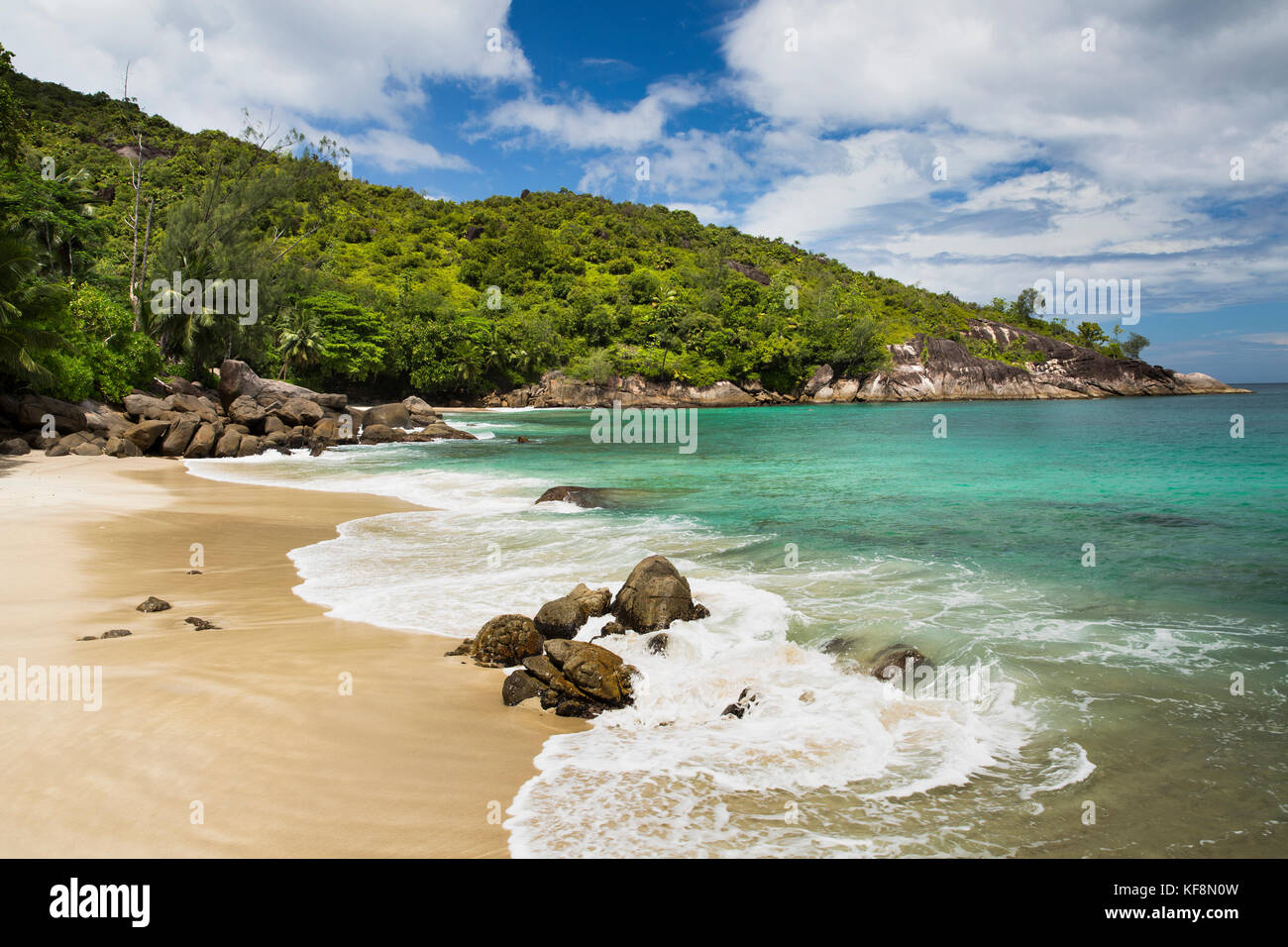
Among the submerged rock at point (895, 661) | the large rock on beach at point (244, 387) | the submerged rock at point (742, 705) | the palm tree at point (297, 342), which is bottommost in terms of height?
the submerged rock at point (742, 705)

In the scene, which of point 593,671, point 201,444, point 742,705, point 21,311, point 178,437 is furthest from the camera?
point 201,444

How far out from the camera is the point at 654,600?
8.56 metres

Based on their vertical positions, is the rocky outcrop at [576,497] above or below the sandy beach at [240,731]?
above

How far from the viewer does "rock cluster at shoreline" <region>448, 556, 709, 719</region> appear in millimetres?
6633

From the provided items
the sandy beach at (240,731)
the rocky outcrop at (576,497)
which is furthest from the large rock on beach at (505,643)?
the rocky outcrop at (576,497)

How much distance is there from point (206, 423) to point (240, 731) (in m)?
26.4

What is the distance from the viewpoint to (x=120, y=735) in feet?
17.4

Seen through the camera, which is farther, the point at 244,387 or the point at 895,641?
the point at 244,387

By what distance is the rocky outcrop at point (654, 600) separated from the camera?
8.43 metres

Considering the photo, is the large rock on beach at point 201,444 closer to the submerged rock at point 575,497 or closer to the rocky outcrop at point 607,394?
the submerged rock at point 575,497

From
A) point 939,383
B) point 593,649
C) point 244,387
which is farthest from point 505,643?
point 939,383

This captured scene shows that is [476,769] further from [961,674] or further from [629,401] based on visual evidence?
[629,401]

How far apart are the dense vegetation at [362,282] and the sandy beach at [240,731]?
680 inches

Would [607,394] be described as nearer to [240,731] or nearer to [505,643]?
[505,643]
